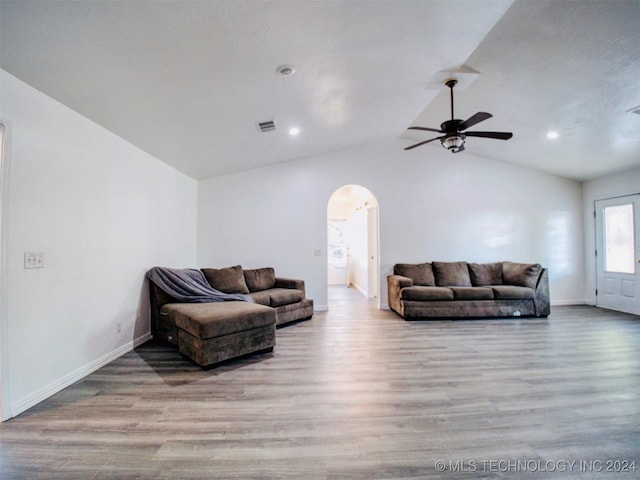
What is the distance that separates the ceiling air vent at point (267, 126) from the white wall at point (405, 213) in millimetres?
1681

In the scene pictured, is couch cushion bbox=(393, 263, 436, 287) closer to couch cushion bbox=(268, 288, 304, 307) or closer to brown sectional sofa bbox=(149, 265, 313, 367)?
couch cushion bbox=(268, 288, 304, 307)

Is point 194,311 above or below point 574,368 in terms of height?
above

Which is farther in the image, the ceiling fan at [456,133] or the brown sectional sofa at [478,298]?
the brown sectional sofa at [478,298]

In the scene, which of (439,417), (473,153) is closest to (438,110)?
(473,153)

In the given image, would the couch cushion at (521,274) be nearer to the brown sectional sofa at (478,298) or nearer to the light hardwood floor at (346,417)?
the brown sectional sofa at (478,298)

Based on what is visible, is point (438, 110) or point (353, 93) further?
point (438, 110)

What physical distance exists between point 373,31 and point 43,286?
3286 mm

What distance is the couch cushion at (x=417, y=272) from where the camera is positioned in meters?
5.33

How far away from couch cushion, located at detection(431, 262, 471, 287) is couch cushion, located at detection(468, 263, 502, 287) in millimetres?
112

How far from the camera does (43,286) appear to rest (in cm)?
223

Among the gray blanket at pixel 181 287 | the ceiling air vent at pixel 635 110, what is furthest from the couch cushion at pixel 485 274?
the gray blanket at pixel 181 287

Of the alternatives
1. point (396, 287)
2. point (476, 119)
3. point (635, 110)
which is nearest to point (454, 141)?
point (476, 119)

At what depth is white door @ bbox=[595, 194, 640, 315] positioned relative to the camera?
502cm

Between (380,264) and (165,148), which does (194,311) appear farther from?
(380,264)
